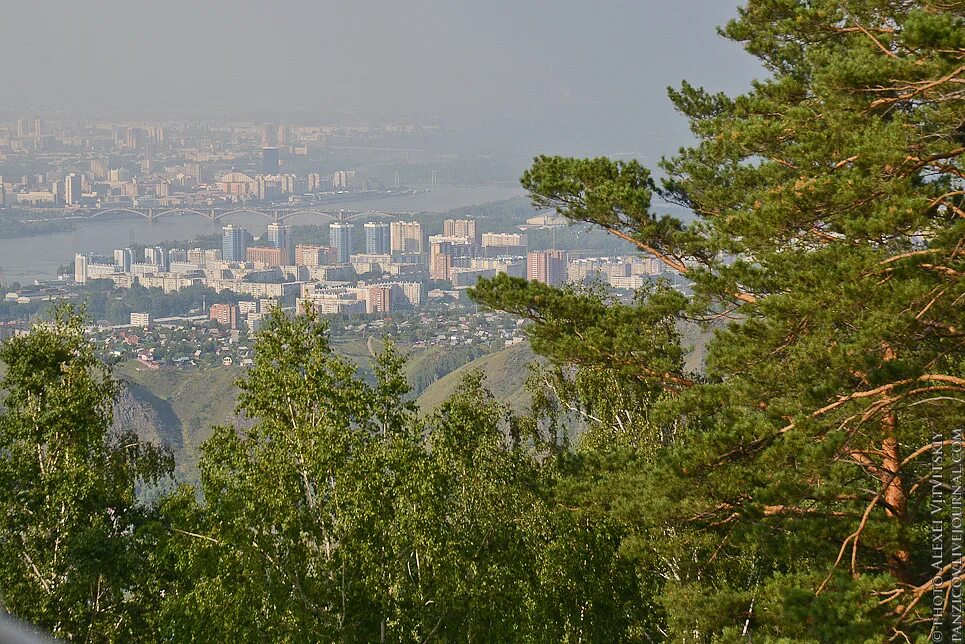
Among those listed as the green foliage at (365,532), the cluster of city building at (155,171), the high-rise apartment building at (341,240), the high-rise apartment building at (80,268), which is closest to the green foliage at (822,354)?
the green foliage at (365,532)

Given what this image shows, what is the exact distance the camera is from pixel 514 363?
183 ft

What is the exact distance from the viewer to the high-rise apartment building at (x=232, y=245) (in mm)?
122312

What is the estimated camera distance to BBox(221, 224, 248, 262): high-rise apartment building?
122 metres

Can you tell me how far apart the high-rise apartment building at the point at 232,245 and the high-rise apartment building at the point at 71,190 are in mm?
31755

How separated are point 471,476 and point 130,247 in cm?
12068

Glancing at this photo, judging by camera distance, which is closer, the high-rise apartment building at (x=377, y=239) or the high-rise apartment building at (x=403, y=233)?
the high-rise apartment building at (x=377, y=239)

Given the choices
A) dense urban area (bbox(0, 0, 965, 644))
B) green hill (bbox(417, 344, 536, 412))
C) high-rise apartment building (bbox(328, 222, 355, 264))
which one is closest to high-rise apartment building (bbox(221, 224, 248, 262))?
high-rise apartment building (bbox(328, 222, 355, 264))

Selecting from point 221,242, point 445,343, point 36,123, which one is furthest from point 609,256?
point 36,123

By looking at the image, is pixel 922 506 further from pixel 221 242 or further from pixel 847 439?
pixel 221 242

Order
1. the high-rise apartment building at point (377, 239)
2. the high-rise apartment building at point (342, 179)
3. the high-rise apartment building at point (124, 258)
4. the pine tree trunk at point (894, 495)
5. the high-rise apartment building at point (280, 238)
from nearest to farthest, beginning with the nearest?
1. the pine tree trunk at point (894, 495)
2. the high-rise apartment building at point (124, 258)
3. the high-rise apartment building at point (280, 238)
4. the high-rise apartment building at point (377, 239)
5. the high-rise apartment building at point (342, 179)

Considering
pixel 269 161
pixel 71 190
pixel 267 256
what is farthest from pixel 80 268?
pixel 269 161

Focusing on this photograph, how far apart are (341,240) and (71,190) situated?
42524mm

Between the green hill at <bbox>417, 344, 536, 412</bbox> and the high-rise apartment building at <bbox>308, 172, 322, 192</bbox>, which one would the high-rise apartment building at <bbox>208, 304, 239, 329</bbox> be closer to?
the green hill at <bbox>417, 344, 536, 412</bbox>

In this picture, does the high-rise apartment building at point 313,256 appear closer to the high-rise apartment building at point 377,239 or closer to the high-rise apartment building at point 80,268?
the high-rise apartment building at point 377,239
